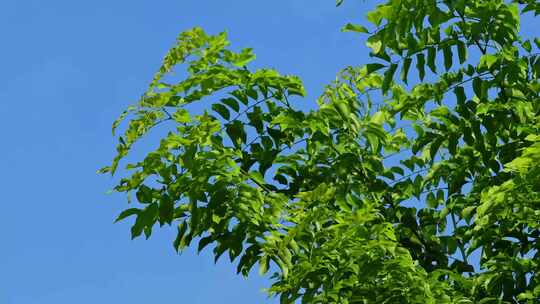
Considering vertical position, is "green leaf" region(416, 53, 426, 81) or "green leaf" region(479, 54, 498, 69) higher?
"green leaf" region(416, 53, 426, 81)

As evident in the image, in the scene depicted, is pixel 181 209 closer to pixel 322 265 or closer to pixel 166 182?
pixel 166 182

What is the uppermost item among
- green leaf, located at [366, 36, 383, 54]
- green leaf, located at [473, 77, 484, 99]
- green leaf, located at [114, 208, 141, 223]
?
green leaf, located at [366, 36, 383, 54]

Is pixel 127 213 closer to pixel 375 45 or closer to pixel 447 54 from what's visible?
pixel 375 45

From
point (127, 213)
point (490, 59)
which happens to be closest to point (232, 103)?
point (127, 213)

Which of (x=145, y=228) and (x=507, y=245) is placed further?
(x=507, y=245)

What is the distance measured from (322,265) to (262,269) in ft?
1.56

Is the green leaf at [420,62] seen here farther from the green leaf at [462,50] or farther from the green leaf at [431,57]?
the green leaf at [462,50]

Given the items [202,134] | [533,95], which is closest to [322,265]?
[202,134]

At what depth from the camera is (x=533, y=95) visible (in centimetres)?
847

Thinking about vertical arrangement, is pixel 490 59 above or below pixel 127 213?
above

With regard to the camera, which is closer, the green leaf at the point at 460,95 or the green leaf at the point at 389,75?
the green leaf at the point at 389,75

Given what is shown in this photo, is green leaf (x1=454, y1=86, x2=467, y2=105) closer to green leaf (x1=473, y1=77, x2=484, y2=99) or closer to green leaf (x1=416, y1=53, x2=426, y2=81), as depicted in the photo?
green leaf (x1=473, y1=77, x2=484, y2=99)

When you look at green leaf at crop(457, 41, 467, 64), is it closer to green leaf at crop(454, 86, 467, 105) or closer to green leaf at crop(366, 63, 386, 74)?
green leaf at crop(454, 86, 467, 105)

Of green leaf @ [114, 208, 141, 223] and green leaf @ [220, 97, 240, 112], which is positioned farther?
green leaf @ [220, 97, 240, 112]
